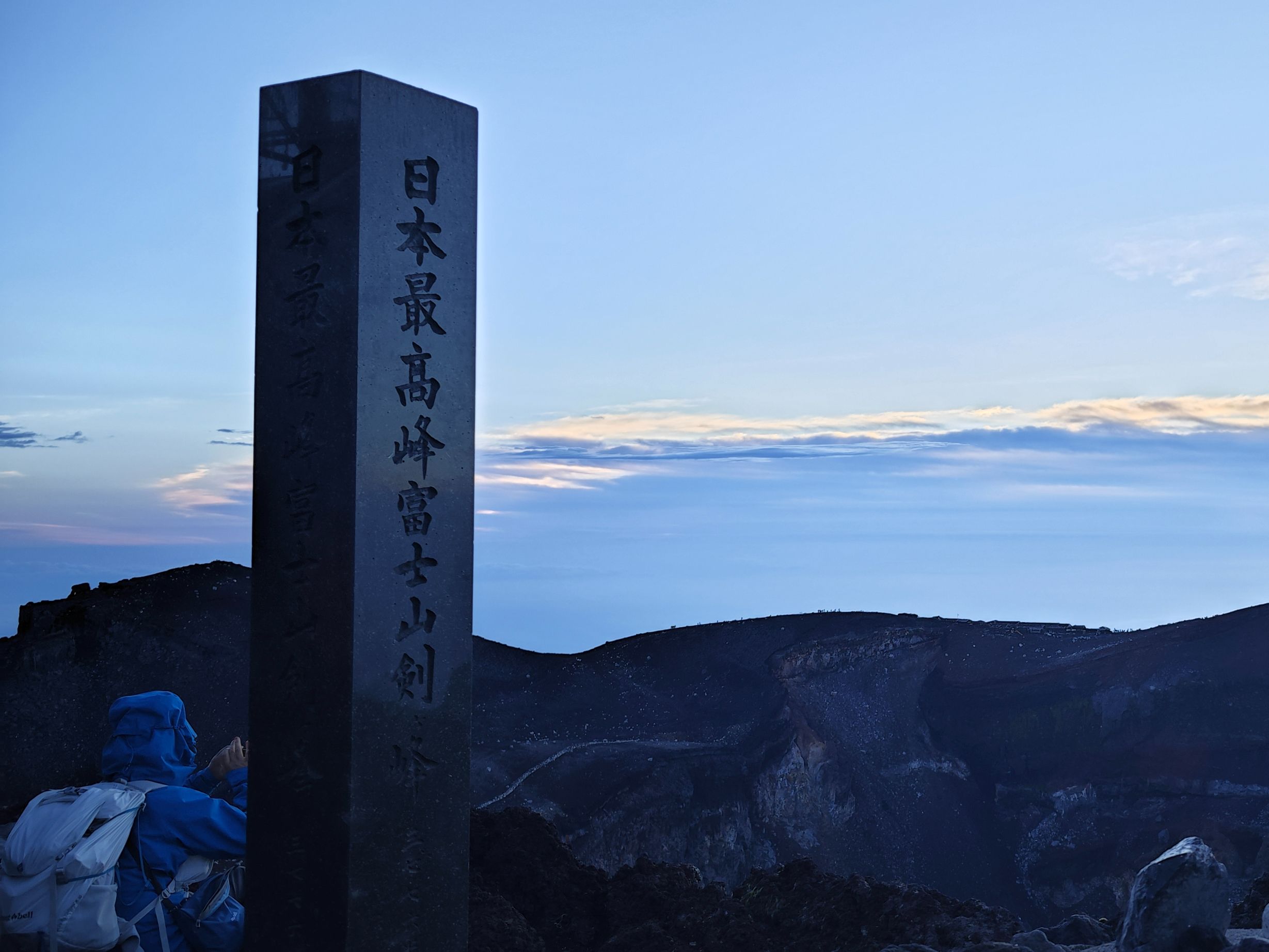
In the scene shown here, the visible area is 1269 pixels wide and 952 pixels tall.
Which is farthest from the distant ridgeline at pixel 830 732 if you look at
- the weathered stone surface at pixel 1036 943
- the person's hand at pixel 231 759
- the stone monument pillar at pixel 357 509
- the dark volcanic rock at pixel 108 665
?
the stone monument pillar at pixel 357 509

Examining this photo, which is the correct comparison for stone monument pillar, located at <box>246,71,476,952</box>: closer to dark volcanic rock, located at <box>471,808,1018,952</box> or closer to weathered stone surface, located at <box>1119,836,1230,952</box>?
dark volcanic rock, located at <box>471,808,1018,952</box>

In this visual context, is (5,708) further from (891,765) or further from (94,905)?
(891,765)

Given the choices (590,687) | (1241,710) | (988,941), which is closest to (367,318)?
(988,941)

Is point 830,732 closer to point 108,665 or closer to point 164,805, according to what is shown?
point 108,665

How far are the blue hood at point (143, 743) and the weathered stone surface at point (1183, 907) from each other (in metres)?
4.54

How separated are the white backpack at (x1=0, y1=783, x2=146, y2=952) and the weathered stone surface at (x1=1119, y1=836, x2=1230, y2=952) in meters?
4.64

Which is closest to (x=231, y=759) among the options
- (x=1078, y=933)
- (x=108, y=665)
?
(x=1078, y=933)

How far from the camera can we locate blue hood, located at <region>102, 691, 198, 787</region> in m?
4.70

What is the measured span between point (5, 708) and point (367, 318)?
21.1 feet

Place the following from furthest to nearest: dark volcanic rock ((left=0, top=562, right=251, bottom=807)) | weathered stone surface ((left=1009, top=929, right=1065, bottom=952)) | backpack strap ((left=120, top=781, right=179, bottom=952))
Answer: dark volcanic rock ((left=0, top=562, right=251, bottom=807)), weathered stone surface ((left=1009, top=929, right=1065, bottom=952)), backpack strap ((left=120, top=781, right=179, bottom=952))

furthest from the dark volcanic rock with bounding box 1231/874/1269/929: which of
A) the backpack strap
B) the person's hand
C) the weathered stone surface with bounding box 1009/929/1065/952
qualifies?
the backpack strap

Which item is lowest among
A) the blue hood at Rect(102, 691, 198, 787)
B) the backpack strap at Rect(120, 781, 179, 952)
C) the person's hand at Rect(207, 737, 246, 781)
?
the backpack strap at Rect(120, 781, 179, 952)

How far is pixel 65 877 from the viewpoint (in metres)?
4.22

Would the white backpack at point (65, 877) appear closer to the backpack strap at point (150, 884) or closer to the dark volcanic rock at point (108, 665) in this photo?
the backpack strap at point (150, 884)
